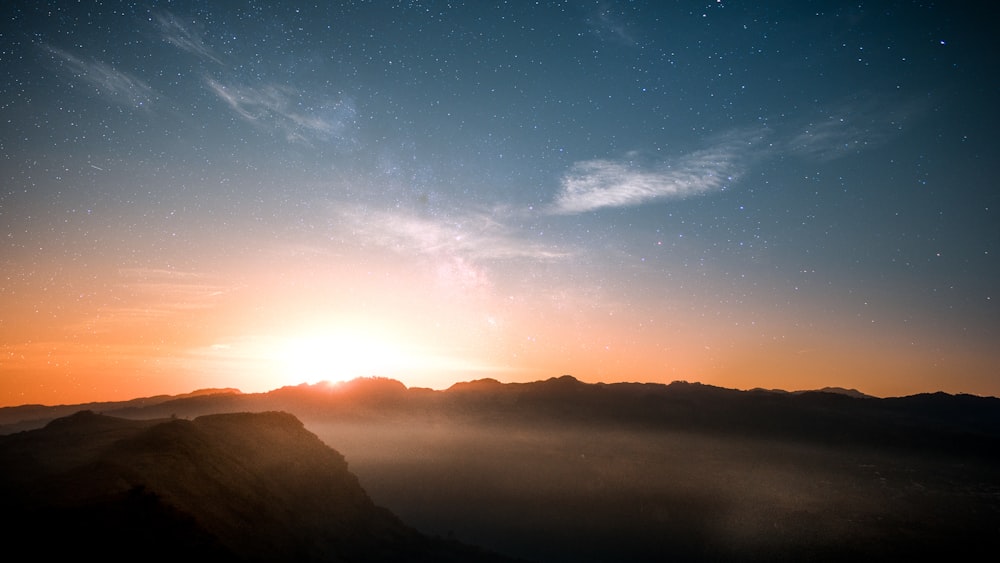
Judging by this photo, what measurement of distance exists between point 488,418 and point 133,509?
111713 mm

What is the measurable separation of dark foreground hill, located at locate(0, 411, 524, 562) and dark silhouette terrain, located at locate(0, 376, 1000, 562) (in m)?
15.9

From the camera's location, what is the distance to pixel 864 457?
294 feet

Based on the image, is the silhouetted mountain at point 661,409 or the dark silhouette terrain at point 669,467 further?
the silhouetted mountain at point 661,409

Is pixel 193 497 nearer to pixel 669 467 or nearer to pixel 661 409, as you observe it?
pixel 669 467

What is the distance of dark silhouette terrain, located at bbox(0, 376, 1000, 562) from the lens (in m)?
52.0

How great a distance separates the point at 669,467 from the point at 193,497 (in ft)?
251

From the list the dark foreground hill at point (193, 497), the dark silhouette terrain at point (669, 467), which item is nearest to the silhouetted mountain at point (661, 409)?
the dark silhouette terrain at point (669, 467)

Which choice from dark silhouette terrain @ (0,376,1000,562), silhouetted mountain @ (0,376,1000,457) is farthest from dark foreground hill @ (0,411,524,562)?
silhouetted mountain @ (0,376,1000,457)

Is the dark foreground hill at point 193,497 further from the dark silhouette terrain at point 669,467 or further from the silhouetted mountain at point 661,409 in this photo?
the silhouetted mountain at point 661,409

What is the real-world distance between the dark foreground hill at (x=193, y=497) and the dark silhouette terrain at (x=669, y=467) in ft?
52.2

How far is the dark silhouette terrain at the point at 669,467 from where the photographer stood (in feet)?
171

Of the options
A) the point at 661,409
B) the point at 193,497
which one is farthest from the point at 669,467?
the point at 193,497

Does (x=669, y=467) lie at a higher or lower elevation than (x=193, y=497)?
lower

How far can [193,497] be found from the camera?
24.0m
